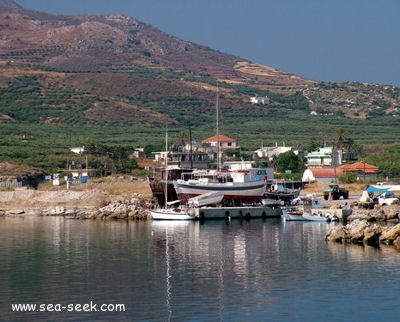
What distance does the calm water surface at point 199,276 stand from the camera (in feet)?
95.2

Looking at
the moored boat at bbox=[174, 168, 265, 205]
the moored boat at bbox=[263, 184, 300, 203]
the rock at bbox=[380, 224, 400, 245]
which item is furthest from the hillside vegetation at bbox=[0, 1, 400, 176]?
the rock at bbox=[380, 224, 400, 245]

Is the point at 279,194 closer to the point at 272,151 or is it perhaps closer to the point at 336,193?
the point at 336,193

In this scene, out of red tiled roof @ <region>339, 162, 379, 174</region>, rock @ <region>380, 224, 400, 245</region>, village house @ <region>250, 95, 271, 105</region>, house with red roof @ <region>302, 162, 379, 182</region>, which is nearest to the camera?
rock @ <region>380, 224, 400, 245</region>

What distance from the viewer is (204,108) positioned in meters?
180

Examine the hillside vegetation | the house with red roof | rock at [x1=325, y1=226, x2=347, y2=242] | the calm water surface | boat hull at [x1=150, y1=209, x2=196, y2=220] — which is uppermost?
the hillside vegetation

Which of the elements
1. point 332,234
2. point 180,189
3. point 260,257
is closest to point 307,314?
point 260,257

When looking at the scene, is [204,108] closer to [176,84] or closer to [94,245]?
[176,84]

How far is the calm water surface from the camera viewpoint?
2903 cm

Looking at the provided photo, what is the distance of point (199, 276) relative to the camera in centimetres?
3572

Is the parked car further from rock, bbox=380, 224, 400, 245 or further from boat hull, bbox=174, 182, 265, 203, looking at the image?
rock, bbox=380, 224, 400, 245

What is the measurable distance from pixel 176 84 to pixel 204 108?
20458mm

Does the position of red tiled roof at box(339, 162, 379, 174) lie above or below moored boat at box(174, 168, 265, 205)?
above

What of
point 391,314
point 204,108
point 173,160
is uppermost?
point 204,108

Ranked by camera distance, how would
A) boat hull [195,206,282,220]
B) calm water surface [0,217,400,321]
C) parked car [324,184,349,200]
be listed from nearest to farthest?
calm water surface [0,217,400,321] < boat hull [195,206,282,220] < parked car [324,184,349,200]
